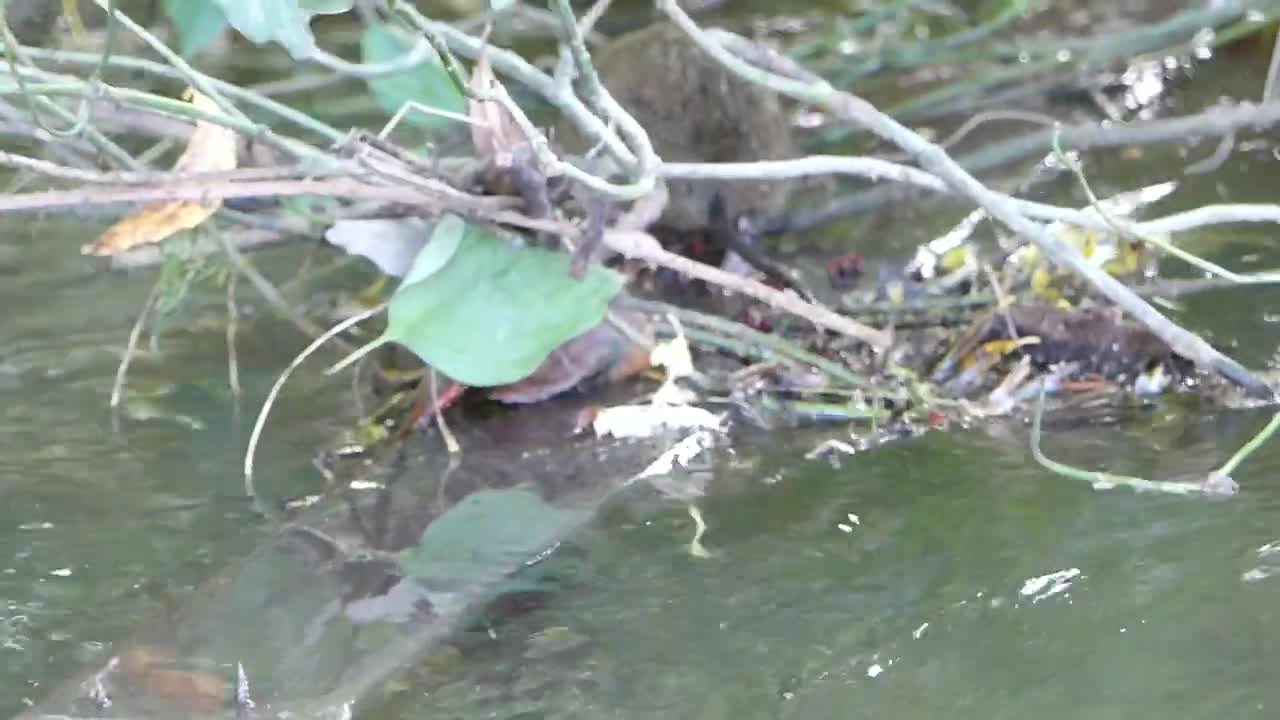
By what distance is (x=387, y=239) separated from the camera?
126cm

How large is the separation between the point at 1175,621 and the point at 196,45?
723mm

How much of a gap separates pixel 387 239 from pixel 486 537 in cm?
29

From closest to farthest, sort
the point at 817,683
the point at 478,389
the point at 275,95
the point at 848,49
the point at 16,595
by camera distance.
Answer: the point at 817,683, the point at 16,595, the point at 478,389, the point at 275,95, the point at 848,49

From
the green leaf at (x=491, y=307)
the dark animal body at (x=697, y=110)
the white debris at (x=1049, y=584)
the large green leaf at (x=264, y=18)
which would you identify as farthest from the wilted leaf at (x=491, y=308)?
the dark animal body at (x=697, y=110)

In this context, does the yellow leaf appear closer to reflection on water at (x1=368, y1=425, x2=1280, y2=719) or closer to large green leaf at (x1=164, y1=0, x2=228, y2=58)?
large green leaf at (x1=164, y1=0, x2=228, y2=58)

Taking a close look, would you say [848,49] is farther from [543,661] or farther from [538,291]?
[543,661]

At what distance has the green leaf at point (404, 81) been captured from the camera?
4.01 feet

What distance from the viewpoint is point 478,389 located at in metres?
1.33

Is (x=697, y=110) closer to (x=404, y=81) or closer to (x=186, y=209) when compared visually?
(x=404, y=81)

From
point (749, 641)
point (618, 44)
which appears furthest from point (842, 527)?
point (618, 44)

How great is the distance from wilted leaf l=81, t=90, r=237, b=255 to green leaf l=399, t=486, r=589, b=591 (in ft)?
0.92

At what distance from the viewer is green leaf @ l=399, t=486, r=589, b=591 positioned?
102 cm

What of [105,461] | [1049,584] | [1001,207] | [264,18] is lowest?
[105,461]

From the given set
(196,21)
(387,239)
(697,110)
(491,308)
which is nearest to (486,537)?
(491,308)
